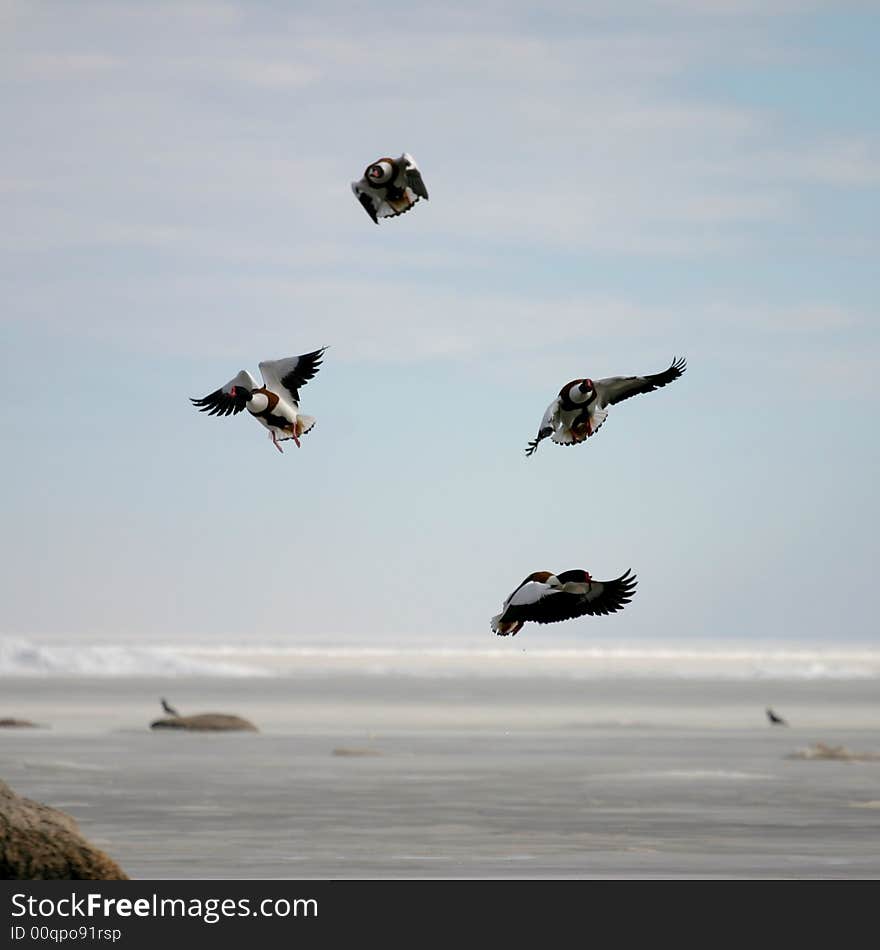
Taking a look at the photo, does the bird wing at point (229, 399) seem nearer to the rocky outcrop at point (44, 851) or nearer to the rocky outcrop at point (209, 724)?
the rocky outcrop at point (44, 851)

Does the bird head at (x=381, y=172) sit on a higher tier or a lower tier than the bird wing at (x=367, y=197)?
higher

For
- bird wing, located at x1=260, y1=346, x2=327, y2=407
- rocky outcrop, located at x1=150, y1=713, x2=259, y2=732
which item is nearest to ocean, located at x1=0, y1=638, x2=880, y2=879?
rocky outcrop, located at x1=150, y1=713, x2=259, y2=732

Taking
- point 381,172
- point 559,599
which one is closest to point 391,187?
point 381,172

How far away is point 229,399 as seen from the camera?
777 inches

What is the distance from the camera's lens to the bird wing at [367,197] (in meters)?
20.2

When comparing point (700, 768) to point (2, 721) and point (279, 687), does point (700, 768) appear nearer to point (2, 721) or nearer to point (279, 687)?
point (2, 721)

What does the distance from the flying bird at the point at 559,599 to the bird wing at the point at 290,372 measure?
354cm

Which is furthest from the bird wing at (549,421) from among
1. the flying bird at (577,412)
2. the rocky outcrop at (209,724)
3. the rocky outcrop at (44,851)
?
the rocky outcrop at (209,724)

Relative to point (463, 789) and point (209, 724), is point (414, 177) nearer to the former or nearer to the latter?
point (463, 789)

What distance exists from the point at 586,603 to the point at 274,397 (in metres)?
3.71

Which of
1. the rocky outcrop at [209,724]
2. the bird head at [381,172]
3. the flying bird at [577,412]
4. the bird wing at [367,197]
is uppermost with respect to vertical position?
the rocky outcrop at [209,724]
